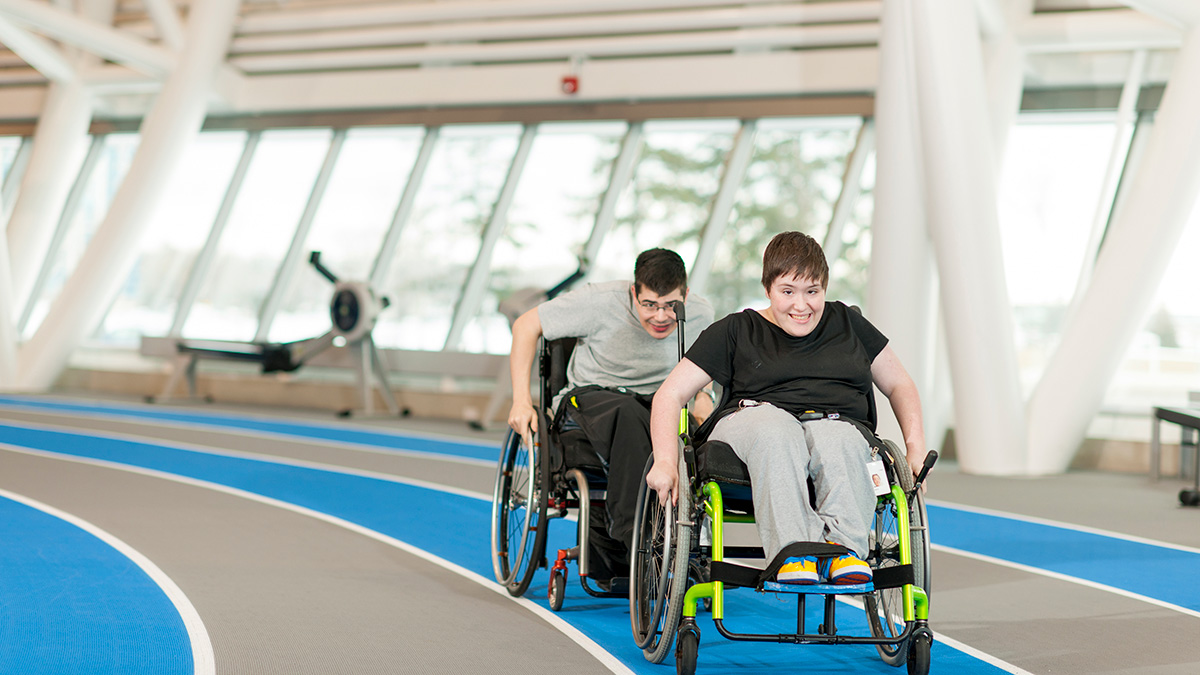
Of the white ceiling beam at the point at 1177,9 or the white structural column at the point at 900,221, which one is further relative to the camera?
the white structural column at the point at 900,221

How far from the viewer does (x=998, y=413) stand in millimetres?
7254

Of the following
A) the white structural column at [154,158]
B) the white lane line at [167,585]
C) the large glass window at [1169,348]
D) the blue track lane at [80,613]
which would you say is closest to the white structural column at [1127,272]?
the large glass window at [1169,348]

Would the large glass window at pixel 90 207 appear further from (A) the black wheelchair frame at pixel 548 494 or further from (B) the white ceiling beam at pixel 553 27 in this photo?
(A) the black wheelchair frame at pixel 548 494

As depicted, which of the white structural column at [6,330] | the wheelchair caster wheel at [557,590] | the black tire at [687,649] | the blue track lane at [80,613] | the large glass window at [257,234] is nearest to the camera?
the black tire at [687,649]

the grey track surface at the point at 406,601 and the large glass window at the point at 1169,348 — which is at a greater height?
the large glass window at the point at 1169,348

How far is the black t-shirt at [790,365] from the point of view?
3014 millimetres

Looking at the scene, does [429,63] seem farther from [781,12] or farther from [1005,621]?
[1005,621]

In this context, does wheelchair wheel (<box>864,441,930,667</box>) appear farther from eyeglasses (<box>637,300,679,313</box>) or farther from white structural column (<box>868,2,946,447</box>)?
white structural column (<box>868,2,946,447</box>)

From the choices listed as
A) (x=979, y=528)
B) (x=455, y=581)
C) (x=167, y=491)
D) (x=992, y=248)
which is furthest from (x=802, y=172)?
(x=455, y=581)

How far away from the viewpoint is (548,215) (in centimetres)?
1138

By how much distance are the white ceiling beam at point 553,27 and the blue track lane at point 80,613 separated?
267 inches

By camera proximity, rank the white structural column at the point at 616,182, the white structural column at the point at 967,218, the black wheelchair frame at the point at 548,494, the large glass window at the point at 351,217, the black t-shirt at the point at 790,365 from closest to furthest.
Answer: the black t-shirt at the point at 790,365 < the black wheelchair frame at the point at 548,494 < the white structural column at the point at 967,218 < the white structural column at the point at 616,182 < the large glass window at the point at 351,217

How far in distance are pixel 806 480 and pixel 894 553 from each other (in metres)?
0.32

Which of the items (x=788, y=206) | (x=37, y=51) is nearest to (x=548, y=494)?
(x=788, y=206)
